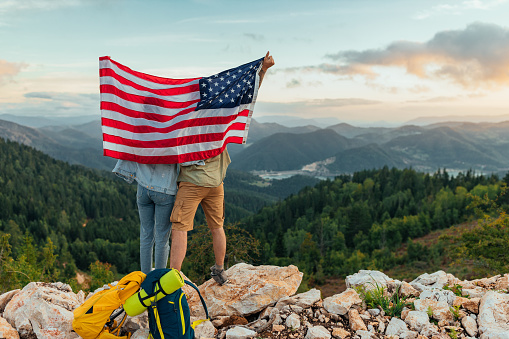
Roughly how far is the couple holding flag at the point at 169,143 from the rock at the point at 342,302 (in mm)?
2120

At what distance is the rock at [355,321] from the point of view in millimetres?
4926

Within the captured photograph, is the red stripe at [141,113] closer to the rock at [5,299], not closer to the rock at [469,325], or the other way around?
the rock at [5,299]

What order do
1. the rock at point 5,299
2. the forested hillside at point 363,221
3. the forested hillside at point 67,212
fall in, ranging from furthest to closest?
the forested hillside at point 67,212 → the forested hillside at point 363,221 → the rock at point 5,299

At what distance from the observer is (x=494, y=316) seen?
4.98 metres

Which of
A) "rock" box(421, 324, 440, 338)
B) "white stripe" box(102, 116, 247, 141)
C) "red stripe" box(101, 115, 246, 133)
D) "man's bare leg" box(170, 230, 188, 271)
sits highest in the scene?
"red stripe" box(101, 115, 246, 133)

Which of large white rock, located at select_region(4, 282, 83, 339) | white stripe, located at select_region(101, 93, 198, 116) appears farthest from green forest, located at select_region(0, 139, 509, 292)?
white stripe, located at select_region(101, 93, 198, 116)

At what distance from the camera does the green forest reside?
68.4 metres

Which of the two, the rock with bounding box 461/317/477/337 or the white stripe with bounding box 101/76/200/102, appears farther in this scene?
the white stripe with bounding box 101/76/200/102

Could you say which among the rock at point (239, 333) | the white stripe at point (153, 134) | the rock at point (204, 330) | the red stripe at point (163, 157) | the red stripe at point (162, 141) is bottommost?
the rock at point (204, 330)

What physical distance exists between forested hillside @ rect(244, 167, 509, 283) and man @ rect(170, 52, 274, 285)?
154 ft

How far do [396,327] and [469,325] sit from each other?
111 cm

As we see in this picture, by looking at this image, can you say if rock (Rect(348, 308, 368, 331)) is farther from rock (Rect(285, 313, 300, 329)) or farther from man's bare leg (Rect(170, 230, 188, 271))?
man's bare leg (Rect(170, 230, 188, 271))

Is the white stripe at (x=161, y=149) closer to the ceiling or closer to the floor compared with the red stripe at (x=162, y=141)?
A: closer to the floor

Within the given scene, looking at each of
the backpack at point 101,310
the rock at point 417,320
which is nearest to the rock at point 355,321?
the rock at point 417,320
